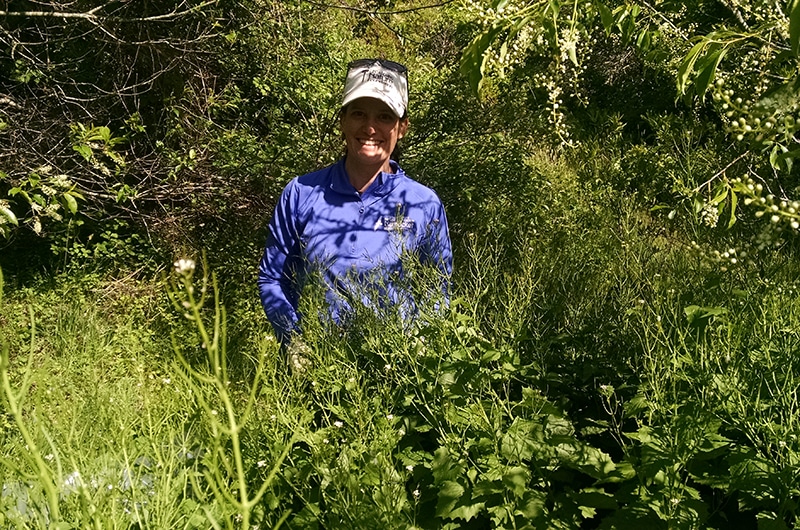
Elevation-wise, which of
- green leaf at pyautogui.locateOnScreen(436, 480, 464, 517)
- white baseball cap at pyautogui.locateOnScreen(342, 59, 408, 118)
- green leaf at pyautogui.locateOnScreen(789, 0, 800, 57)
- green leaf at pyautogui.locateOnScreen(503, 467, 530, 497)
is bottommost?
green leaf at pyautogui.locateOnScreen(436, 480, 464, 517)

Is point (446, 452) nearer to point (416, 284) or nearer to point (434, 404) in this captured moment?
point (434, 404)

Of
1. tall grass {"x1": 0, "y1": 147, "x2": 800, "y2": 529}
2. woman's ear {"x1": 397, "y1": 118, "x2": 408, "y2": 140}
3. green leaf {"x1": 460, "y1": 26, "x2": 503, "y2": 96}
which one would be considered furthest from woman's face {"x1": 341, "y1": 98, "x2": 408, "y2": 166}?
green leaf {"x1": 460, "y1": 26, "x2": 503, "y2": 96}

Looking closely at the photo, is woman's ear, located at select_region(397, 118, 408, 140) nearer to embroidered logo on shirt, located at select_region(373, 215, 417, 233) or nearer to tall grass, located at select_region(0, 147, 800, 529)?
embroidered logo on shirt, located at select_region(373, 215, 417, 233)

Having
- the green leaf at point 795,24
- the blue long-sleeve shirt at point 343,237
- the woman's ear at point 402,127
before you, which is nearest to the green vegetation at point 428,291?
the green leaf at point 795,24

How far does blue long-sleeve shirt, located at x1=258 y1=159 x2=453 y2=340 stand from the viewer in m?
2.44

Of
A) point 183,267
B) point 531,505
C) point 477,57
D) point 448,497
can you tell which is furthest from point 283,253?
point 183,267

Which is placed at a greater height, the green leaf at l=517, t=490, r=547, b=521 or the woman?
the woman

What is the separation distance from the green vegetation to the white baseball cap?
270 millimetres

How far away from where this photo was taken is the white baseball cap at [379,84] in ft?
8.50

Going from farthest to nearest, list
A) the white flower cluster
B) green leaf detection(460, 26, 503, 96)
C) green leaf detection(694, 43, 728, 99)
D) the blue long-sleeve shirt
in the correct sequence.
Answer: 1. the blue long-sleeve shirt
2. green leaf detection(460, 26, 503, 96)
3. green leaf detection(694, 43, 728, 99)
4. the white flower cluster

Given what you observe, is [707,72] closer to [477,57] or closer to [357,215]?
[477,57]

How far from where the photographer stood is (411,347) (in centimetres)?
205

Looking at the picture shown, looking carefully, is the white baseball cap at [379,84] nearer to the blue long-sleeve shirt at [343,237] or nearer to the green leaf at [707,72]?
the blue long-sleeve shirt at [343,237]

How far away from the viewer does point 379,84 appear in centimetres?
262
